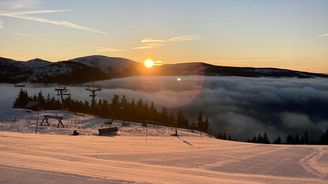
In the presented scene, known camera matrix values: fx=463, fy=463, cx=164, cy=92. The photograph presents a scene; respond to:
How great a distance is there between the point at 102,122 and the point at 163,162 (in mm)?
53240

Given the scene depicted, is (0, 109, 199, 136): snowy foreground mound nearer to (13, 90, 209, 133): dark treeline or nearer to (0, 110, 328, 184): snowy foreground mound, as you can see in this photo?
(13, 90, 209, 133): dark treeline

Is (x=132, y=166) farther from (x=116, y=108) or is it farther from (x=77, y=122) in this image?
(x=116, y=108)

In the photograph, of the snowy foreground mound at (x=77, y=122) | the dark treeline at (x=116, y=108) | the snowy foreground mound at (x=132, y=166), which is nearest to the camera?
the snowy foreground mound at (x=132, y=166)

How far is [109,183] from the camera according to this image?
416 inches

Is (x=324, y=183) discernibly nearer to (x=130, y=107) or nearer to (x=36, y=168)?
(x=36, y=168)

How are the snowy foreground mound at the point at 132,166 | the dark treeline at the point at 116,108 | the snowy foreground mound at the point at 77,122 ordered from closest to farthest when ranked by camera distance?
Answer: 1. the snowy foreground mound at the point at 132,166
2. the snowy foreground mound at the point at 77,122
3. the dark treeline at the point at 116,108

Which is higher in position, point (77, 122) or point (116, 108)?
point (116, 108)

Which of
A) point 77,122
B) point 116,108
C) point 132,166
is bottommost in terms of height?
point 77,122

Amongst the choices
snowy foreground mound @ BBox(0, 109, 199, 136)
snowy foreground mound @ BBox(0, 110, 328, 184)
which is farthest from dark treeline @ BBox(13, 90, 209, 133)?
snowy foreground mound @ BBox(0, 110, 328, 184)

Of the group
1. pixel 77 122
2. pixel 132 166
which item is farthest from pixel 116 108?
pixel 132 166

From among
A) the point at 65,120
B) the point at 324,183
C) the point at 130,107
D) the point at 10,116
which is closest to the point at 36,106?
the point at 10,116

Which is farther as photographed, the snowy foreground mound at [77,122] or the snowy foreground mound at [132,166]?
the snowy foreground mound at [77,122]

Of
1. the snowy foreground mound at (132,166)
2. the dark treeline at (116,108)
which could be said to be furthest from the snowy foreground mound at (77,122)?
the snowy foreground mound at (132,166)

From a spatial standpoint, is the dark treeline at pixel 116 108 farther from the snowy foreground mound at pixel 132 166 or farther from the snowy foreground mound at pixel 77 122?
the snowy foreground mound at pixel 132 166
